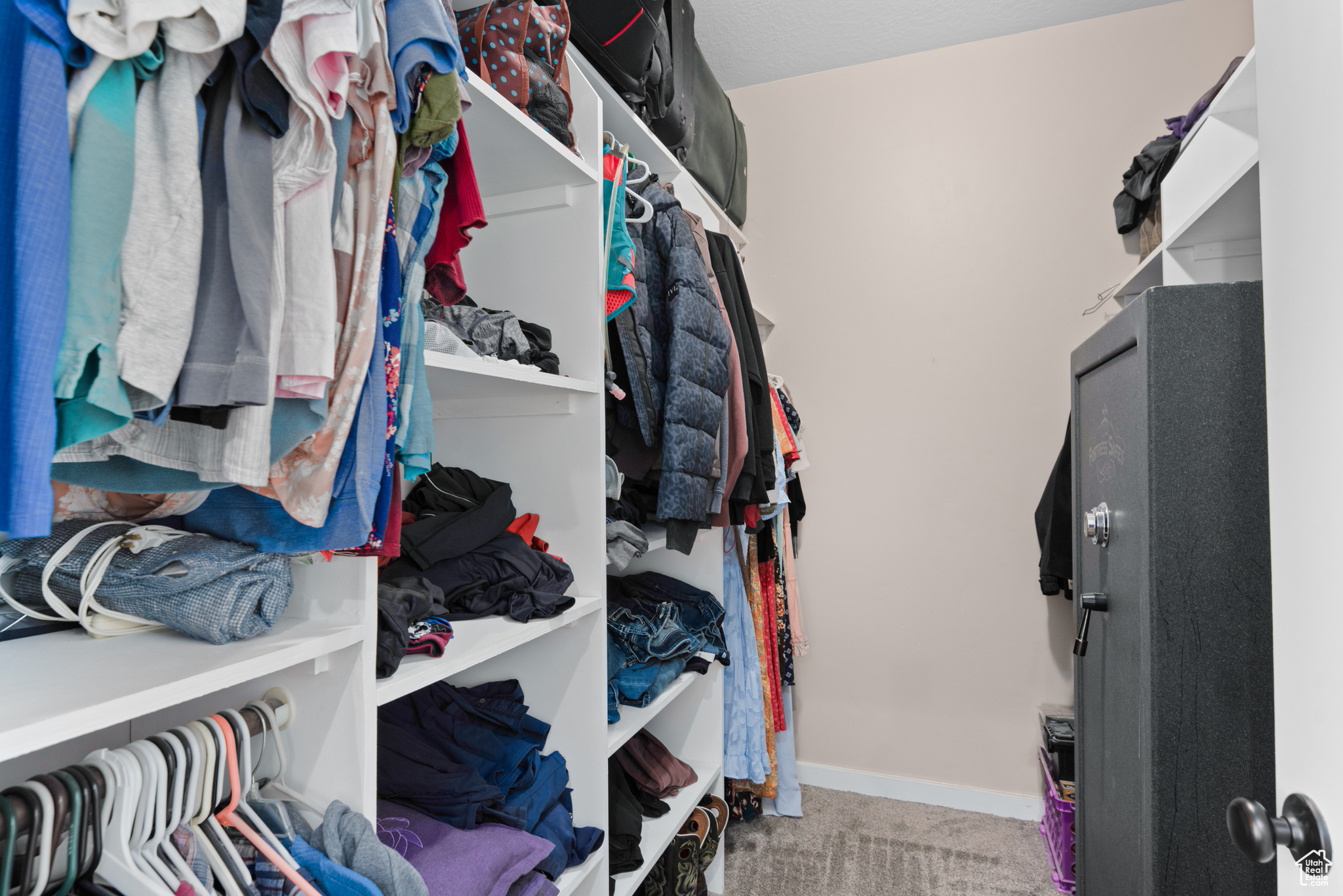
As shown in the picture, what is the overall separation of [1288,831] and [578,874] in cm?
102

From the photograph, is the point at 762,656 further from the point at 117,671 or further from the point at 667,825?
the point at 117,671

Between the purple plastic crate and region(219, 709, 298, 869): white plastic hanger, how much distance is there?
2006 millimetres

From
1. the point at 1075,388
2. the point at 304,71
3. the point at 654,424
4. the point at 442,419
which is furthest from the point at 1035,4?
the point at 304,71

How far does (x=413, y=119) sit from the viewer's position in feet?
2.33

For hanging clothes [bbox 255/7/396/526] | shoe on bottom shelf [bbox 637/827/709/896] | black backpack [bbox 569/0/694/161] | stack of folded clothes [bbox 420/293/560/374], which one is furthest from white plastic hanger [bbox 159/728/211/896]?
black backpack [bbox 569/0/694/161]

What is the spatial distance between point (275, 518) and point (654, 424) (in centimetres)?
86

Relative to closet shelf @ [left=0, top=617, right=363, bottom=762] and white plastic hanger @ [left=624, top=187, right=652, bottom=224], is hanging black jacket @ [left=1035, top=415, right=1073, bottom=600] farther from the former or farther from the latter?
closet shelf @ [left=0, top=617, right=363, bottom=762]

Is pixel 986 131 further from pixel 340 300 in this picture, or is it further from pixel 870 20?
pixel 340 300

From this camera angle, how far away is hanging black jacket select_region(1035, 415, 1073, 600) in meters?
2.22

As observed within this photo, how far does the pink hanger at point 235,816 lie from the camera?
722mm

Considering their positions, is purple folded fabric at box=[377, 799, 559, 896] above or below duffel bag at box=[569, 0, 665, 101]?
below

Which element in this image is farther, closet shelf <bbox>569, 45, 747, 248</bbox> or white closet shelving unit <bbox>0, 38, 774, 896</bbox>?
closet shelf <bbox>569, 45, 747, 248</bbox>

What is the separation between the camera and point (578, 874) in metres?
1.25
